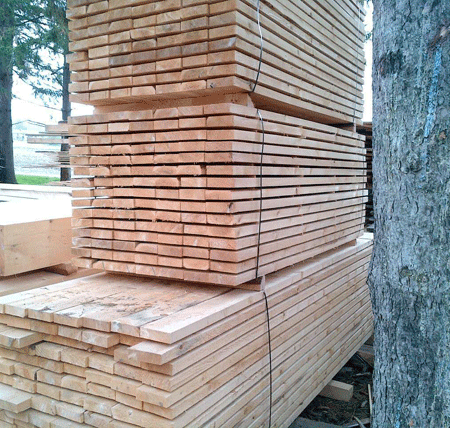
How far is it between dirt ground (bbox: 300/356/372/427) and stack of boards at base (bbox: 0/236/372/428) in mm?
555

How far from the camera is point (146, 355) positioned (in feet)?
7.72

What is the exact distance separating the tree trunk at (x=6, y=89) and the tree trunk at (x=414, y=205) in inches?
535

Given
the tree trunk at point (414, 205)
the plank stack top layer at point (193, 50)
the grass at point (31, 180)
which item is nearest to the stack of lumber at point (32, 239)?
the plank stack top layer at point (193, 50)

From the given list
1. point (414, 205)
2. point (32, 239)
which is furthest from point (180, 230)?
point (414, 205)

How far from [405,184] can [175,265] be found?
5.13 ft

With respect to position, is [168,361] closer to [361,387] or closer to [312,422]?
[312,422]

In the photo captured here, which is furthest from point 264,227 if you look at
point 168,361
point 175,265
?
point 168,361

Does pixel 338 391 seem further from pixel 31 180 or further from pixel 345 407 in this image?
pixel 31 180

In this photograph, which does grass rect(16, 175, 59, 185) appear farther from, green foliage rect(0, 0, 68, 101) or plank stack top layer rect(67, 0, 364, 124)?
plank stack top layer rect(67, 0, 364, 124)

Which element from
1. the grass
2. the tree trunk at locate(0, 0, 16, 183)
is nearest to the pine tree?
the tree trunk at locate(0, 0, 16, 183)

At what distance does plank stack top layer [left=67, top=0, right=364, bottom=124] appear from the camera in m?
2.97

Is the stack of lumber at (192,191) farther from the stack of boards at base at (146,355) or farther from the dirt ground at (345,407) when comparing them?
the dirt ground at (345,407)

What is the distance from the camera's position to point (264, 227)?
3.33 meters

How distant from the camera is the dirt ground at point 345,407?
4227 mm
